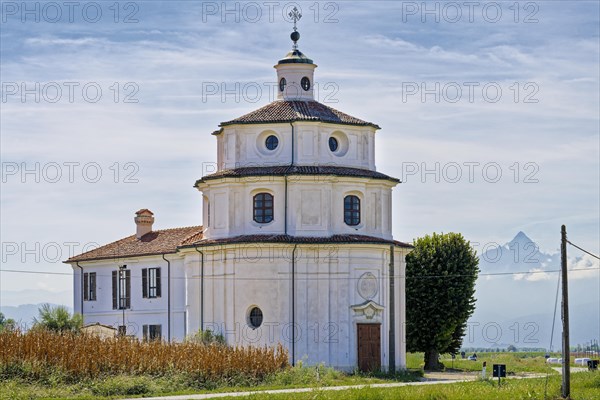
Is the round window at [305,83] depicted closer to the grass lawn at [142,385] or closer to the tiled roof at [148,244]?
the tiled roof at [148,244]

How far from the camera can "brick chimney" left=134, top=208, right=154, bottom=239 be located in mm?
73500

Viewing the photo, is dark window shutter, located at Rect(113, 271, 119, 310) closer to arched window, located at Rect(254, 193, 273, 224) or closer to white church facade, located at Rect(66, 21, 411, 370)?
white church facade, located at Rect(66, 21, 411, 370)

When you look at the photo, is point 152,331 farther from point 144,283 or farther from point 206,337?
point 206,337

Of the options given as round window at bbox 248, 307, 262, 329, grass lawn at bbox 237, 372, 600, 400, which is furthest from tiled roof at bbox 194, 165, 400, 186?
grass lawn at bbox 237, 372, 600, 400

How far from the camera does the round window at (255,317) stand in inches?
2337

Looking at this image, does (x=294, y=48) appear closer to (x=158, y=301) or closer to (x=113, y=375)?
(x=158, y=301)

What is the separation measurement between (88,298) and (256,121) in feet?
58.2

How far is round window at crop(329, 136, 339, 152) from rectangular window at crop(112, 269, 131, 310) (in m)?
15.1

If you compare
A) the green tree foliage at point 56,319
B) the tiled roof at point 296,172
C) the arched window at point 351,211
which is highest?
the tiled roof at point 296,172

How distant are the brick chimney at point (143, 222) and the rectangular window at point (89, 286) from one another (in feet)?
11.4

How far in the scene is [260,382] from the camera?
50.1 m

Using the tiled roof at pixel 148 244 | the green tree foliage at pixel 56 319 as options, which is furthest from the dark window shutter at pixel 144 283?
the green tree foliage at pixel 56 319

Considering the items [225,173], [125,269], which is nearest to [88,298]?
[125,269]

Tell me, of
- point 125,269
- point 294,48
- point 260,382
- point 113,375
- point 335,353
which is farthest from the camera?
point 125,269
